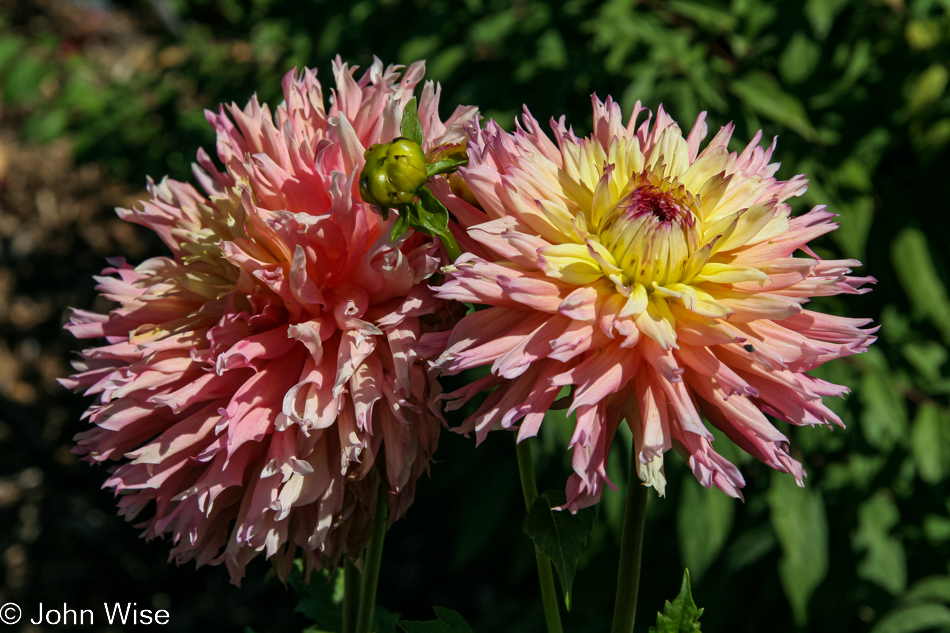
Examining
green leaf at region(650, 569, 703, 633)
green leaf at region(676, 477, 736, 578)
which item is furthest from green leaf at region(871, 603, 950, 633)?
green leaf at region(650, 569, 703, 633)

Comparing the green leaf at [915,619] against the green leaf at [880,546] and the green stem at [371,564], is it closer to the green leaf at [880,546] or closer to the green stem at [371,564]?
the green leaf at [880,546]

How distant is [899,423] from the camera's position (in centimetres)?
175

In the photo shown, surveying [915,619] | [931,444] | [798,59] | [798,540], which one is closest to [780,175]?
[798,59]

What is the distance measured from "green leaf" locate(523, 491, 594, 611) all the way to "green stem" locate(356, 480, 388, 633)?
6.8 inches

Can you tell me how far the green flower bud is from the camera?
0.67 metres

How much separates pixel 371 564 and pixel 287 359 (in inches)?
9.4

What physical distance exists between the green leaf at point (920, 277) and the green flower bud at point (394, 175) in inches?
62.9

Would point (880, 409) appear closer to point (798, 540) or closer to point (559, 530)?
point (798, 540)

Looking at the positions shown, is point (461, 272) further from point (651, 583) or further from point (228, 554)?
point (651, 583)

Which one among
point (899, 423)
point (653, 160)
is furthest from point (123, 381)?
point (899, 423)

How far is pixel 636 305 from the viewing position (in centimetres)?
69

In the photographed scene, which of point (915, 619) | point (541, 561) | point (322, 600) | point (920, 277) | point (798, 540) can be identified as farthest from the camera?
point (920, 277)

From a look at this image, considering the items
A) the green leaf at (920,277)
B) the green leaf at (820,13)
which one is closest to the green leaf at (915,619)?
the green leaf at (920,277)

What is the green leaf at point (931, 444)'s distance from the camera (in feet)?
5.73
